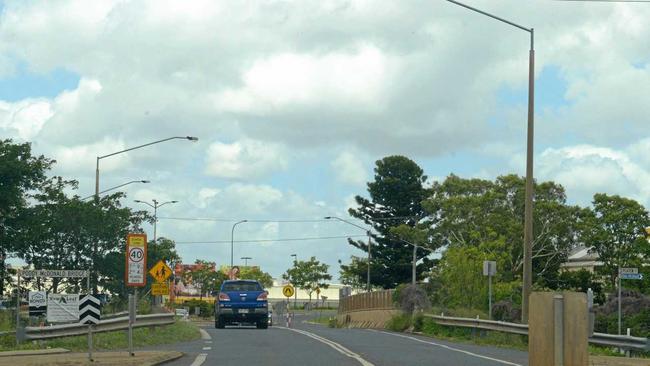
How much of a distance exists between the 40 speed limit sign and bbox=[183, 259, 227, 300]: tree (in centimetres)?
11531

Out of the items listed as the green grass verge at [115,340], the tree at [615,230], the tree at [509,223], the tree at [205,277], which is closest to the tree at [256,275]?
the tree at [205,277]

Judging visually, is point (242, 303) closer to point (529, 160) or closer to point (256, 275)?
point (529, 160)

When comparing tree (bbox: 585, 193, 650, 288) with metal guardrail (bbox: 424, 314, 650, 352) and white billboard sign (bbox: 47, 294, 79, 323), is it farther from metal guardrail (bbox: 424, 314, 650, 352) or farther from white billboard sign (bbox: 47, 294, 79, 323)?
white billboard sign (bbox: 47, 294, 79, 323)

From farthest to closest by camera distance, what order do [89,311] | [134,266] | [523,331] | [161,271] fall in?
1. [161,271]
2. [523,331]
3. [134,266]
4. [89,311]

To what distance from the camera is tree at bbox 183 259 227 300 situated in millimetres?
137250

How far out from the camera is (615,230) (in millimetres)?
77625

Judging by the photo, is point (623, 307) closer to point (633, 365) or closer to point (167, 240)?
point (633, 365)

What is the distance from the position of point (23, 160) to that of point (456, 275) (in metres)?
23.1

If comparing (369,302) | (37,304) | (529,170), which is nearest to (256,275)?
(369,302)

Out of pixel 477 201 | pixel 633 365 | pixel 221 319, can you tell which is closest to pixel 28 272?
pixel 221 319

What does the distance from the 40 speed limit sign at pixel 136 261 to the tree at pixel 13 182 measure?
27.4 m

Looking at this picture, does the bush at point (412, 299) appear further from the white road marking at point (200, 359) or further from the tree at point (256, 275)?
the tree at point (256, 275)

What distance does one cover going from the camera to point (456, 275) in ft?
184

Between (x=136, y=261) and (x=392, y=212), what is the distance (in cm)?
7295
